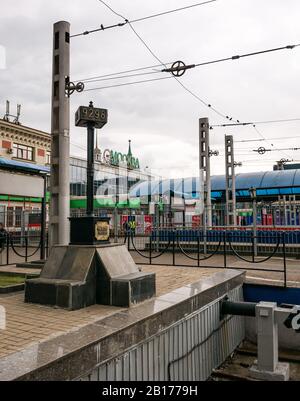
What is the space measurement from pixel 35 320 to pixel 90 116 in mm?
3515

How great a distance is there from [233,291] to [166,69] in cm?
570

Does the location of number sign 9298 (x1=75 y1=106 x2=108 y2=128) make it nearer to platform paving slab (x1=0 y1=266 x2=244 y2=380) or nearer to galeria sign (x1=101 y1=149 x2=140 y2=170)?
platform paving slab (x1=0 y1=266 x2=244 y2=380)

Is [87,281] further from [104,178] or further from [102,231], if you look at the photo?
[104,178]

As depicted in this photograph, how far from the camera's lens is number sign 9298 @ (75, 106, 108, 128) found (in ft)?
21.3

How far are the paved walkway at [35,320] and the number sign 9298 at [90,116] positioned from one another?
317 cm

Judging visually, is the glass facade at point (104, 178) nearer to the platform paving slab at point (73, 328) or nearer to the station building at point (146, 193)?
the station building at point (146, 193)

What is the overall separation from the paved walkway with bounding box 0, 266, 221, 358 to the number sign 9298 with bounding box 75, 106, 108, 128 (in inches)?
125

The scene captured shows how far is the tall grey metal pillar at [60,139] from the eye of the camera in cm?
895

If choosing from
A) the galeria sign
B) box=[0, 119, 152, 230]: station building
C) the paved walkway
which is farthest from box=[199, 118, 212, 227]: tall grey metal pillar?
the galeria sign

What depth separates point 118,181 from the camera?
69.1 m

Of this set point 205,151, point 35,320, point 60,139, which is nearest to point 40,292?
point 35,320

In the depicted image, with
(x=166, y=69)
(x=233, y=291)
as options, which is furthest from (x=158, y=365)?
(x=166, y=69)

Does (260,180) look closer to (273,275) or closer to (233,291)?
(273,275)

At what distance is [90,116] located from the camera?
6.55 meters
